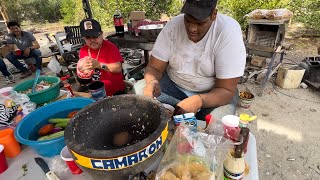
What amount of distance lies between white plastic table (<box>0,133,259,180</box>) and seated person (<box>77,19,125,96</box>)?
128 centimetres

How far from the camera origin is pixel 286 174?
2.20 meters

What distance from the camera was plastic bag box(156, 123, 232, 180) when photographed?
794 millimetres

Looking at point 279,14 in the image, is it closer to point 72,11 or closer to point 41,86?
point 41,86

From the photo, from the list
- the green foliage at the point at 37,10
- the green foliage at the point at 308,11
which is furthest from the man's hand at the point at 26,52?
the green foliage at the point at 37,10

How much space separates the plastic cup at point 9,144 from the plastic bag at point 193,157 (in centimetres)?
86

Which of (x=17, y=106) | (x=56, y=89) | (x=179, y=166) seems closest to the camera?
(x=179, y=166)

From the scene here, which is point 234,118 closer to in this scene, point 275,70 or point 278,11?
point 278,11

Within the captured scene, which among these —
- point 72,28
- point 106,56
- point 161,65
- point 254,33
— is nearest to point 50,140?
point 161,65

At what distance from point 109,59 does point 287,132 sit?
99.4 inches

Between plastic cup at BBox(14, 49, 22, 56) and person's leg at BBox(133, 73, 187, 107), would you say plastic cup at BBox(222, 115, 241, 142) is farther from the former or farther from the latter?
plastic cup at BBox(14, 49, 22, 56)

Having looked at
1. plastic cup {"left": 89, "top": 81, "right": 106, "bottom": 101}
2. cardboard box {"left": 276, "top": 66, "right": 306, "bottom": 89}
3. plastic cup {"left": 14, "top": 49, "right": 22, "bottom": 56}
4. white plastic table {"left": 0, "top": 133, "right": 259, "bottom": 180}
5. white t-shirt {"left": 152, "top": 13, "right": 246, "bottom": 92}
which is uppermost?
white t-shirt {"left": 152, "top": 13, "right": 246, "bottom": 92}

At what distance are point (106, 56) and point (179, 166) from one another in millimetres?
1963

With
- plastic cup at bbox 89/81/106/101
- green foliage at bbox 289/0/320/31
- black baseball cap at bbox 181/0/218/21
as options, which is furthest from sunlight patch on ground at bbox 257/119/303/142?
green foliage at bbox 289/0/320/31

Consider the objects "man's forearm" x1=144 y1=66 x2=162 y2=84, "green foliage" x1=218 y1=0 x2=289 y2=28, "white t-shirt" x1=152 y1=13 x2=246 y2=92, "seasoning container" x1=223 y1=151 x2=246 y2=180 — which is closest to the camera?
"seasoning container" x1=223 y1=151 x2=246 y2=180
